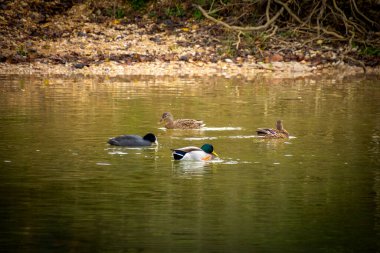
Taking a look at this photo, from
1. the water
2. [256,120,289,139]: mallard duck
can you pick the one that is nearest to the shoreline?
the water

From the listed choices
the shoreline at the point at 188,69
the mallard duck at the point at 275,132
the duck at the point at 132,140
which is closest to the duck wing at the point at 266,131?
the mallard duck at the point at 275,132

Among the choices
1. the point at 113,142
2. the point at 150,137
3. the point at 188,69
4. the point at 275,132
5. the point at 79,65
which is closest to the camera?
the point at 113,142

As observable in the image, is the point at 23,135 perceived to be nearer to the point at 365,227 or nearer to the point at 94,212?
the point at 94,212

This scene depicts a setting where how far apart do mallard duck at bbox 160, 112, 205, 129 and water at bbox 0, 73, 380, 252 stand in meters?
0.14

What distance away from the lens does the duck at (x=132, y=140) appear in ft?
50.7

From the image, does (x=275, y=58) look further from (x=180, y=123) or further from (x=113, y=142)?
(x=113, y=142)

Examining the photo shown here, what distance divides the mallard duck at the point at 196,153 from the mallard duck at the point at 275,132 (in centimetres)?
209

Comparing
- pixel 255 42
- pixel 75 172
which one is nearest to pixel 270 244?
pixel 75 172

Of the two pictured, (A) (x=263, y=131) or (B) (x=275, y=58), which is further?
(B) (x=275, y=58)

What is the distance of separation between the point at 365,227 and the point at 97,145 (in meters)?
6.23

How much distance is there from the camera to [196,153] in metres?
14.4

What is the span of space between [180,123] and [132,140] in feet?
8.23

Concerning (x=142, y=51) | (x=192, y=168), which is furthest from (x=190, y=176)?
(x=142, y=51)

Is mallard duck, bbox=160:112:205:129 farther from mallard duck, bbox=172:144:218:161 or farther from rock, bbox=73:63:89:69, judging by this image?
rock, bbox=73:63:89:69
